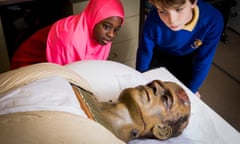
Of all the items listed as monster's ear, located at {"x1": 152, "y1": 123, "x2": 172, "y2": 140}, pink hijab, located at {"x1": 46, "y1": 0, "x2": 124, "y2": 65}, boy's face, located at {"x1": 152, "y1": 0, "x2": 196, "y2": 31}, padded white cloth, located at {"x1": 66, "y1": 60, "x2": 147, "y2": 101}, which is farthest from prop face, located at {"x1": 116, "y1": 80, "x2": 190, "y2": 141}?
pink hijab, located at {"x1": 46, "y1": 0, "x2": 124, "y2": 65}

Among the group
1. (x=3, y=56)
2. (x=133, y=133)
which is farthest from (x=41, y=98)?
(x=3, y=56)

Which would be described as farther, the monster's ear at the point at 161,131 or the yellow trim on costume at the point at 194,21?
the yellow trim on costume at the point at 194,21

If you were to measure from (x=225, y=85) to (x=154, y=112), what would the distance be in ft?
4.57

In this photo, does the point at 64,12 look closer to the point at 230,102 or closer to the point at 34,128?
the point at 230,102

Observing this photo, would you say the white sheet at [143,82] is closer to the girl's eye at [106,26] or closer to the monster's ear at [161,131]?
the monster's ear at [161,131]

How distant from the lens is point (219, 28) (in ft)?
5.21

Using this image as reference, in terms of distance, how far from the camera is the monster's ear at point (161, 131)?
115 centimetres

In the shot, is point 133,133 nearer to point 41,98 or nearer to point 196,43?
point 41,98

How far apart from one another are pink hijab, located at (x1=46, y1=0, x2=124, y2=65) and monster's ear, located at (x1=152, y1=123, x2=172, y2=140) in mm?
567

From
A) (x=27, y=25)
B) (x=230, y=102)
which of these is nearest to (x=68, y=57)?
(x=27, y=25)

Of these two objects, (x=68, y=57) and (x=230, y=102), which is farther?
(x=230, y=102)

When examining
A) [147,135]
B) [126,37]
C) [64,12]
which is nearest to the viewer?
[147,135]

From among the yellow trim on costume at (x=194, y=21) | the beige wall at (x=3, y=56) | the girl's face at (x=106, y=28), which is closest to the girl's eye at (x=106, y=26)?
the girl's face at (x=106, y=28)

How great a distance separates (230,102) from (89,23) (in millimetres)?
1186
